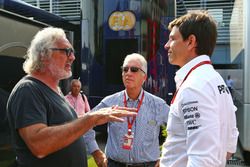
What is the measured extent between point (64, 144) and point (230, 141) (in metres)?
0.97

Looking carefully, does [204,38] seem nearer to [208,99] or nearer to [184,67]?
[184,67]

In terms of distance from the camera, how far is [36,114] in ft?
6.56

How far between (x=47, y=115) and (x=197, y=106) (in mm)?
1012

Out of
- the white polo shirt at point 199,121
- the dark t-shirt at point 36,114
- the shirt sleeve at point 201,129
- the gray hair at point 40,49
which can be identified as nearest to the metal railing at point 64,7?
the gray hair at point 40,49

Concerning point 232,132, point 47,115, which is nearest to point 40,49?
point 47,115

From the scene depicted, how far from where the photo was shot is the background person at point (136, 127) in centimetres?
296

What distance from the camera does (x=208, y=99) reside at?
157cm

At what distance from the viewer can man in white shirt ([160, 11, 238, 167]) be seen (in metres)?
1.53

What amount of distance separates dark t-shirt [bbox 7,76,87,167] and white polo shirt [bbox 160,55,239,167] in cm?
72

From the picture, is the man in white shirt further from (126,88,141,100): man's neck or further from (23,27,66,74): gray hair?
(126,88,141,100): man's neck

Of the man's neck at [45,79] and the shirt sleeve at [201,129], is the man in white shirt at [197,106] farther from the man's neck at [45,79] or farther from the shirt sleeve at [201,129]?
the man's neck at [45,79]

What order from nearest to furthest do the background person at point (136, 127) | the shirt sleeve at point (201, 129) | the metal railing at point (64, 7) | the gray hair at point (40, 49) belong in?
the shirt sleeve at point (201, 129)
the gray hair at point (40, 49)
the background person at point (136, 127)
the metal railing at point (64, 7)

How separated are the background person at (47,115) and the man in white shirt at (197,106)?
50cm

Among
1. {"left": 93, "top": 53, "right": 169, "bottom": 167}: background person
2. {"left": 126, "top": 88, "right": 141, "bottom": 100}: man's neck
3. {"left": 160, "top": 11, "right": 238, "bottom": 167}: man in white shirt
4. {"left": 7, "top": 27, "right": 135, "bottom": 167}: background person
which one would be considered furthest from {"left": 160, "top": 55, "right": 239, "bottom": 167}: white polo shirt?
{"left": 126, "top": 88, "right": 141, "bottom": 100}: man's neck
